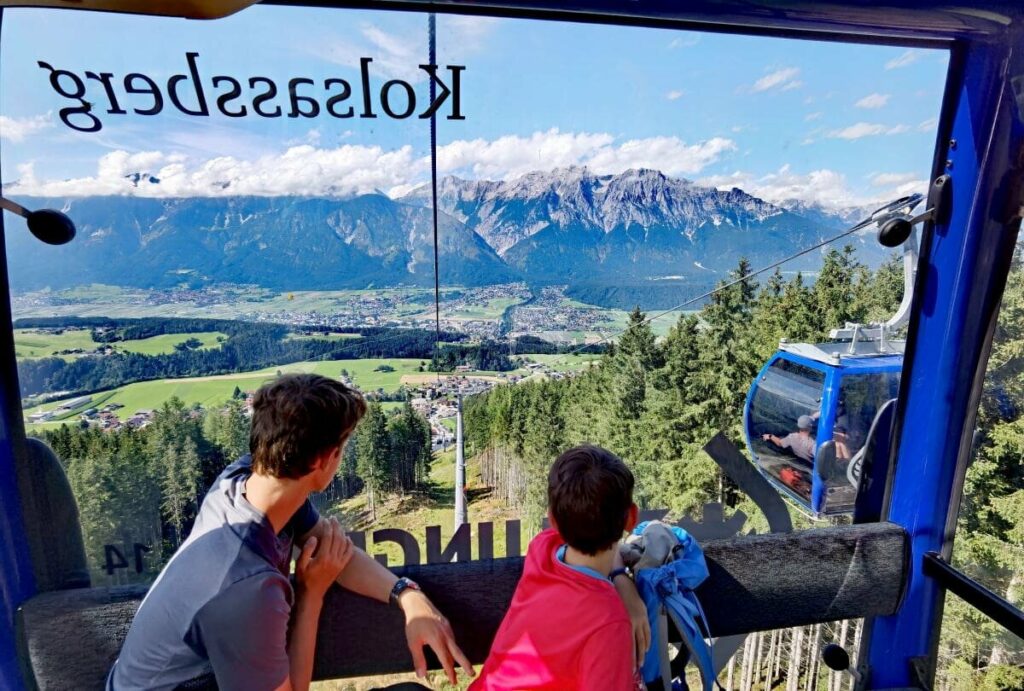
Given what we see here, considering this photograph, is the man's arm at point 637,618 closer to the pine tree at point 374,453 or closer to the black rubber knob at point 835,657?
the pine tree at point 374,453

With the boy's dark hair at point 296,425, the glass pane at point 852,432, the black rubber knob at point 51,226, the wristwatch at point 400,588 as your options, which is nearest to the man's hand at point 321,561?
the wristwatch at point 400,588

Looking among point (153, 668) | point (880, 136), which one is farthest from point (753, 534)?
point (153, 668)

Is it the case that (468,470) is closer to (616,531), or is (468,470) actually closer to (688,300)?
(616,531)

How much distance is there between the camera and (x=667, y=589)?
5.08 feet

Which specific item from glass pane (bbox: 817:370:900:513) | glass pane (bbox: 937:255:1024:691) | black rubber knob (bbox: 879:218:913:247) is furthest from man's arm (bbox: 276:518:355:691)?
glass pane (bbox: 937:255:1024:691)

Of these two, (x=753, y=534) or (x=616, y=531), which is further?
(x=753, y=534)

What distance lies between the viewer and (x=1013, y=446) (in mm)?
1996

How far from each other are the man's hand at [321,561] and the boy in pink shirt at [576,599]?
43 centimetres

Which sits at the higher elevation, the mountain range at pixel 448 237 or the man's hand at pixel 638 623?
the mountain range at pixel 448 237

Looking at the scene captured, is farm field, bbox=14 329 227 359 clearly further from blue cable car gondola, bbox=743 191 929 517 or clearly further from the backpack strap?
blue cable car gondola, bbox=743 191 929 517

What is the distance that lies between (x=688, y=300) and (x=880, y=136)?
0.74 m

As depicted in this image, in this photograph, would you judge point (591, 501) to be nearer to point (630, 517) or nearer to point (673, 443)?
point (630, 517)

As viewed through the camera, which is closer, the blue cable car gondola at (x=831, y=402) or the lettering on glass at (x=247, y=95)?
the lettering on glass at (x=247, y=95)

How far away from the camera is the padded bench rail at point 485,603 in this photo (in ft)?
4.92
